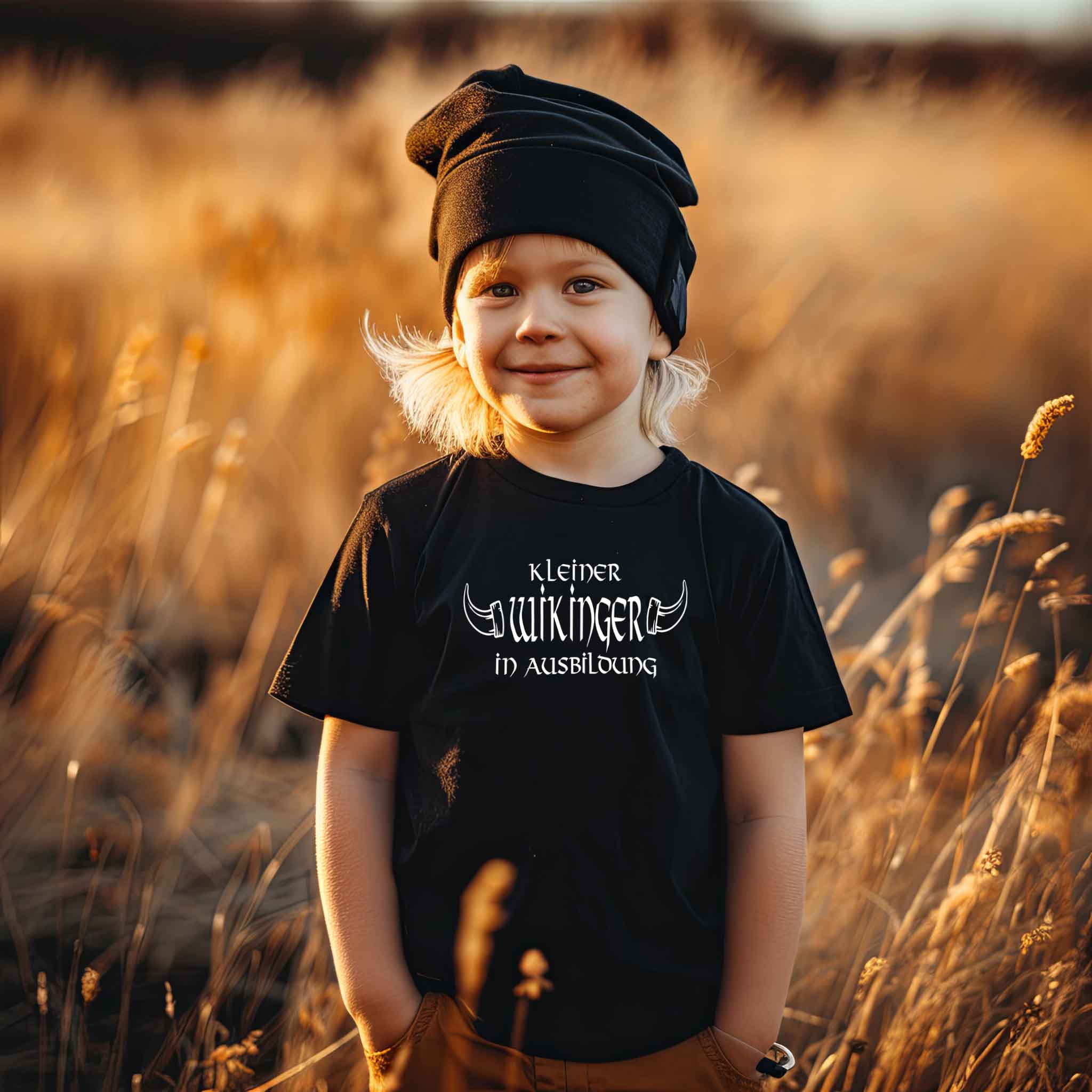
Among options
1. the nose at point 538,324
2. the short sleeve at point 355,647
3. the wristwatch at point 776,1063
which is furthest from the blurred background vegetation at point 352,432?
the nose at point 538,324

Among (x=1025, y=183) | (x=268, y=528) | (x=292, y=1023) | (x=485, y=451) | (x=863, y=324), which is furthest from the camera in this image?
(x=1025, y=183)

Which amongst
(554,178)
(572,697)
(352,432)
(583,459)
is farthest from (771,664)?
(352,432)

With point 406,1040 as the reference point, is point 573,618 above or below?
above

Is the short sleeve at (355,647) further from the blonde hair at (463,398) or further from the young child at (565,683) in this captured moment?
the blonde hair at (463,398)

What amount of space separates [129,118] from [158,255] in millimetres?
1052

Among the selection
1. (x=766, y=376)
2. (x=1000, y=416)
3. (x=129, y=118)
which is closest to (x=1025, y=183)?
(x=1000, y=416)

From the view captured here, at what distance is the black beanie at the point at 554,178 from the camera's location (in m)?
1.34

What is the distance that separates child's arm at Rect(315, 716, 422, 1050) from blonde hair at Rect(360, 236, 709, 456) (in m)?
0.45

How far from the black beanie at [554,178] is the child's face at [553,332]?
0.10ft

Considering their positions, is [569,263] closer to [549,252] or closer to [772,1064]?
[549,252]

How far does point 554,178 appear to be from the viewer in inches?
52.6

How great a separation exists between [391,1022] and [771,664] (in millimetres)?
707

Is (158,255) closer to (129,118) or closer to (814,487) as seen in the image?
(129,118)

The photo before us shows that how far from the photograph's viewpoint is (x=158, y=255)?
406 centimetres
